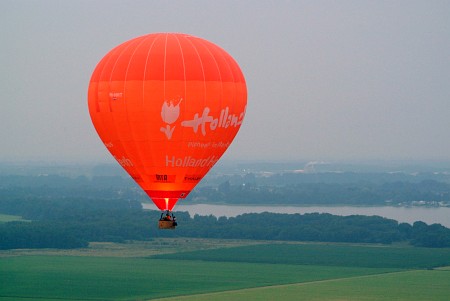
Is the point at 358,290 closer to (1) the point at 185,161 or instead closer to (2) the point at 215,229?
(1) the point at 185,161

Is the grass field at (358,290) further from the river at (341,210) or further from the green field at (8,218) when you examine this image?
the river at (341,210)

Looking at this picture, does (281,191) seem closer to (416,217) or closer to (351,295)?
A: (416,217)

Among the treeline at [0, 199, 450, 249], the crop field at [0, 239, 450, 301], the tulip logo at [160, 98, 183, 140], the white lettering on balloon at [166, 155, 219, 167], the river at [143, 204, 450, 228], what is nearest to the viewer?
the tulip logo at [160, 98, 183, 140]

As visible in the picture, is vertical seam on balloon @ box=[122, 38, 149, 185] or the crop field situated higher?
vertical seam on balloon @ box=[122, 38, 149, 185]

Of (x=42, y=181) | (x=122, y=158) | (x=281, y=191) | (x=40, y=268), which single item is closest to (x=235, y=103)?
(x=122, y=158)

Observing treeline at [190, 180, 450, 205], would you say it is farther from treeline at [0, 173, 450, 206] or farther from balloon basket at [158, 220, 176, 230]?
balloon basket at [158, 220, 176, 230]

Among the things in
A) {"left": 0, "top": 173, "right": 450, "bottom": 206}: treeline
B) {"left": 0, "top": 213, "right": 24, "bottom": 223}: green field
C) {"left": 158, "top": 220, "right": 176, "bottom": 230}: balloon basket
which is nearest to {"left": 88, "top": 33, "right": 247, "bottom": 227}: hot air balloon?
→ {"left": 158, "top": 220, "right": 176, "bottom": 230}: balloon basket
